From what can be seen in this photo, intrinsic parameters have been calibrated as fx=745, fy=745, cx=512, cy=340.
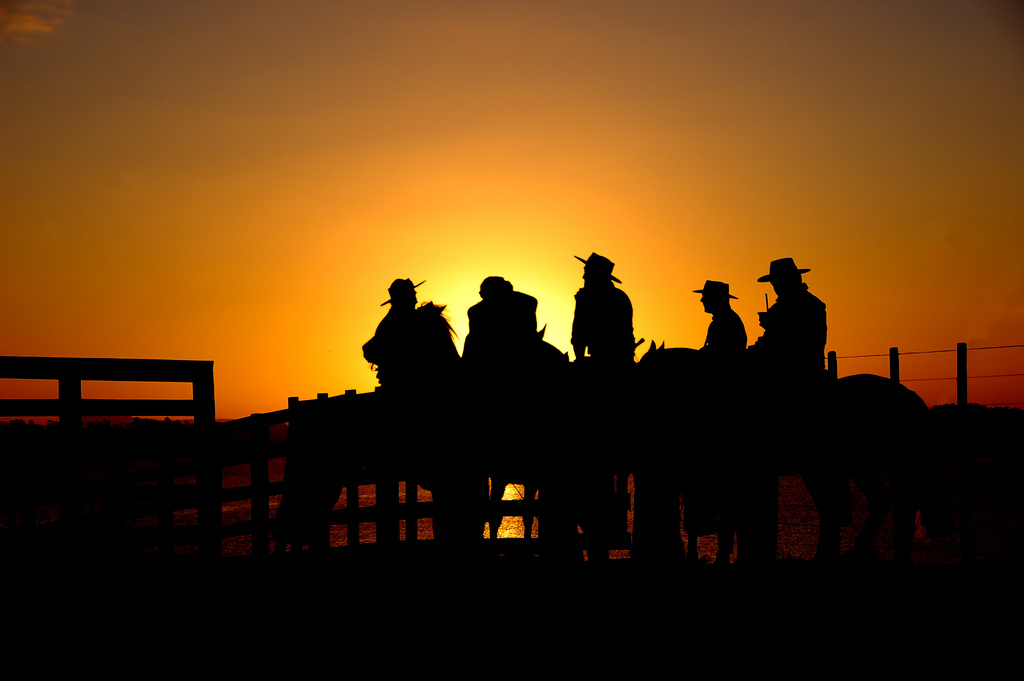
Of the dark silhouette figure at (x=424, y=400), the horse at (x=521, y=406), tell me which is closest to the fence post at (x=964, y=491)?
the horse at (x=521, y=406)

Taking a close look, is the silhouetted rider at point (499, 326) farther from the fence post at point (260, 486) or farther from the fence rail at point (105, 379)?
the fence rail at point (105, 379)

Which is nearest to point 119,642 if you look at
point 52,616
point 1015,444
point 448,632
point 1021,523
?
point 52,616

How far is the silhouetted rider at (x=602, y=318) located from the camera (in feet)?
20.0

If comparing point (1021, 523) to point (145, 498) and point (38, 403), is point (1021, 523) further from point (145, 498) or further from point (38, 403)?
point (38, 403)

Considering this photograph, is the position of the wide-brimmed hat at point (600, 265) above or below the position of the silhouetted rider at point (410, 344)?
above

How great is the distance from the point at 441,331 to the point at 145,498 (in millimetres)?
3041

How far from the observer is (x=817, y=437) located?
734 centimetres

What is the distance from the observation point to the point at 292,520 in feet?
21.5

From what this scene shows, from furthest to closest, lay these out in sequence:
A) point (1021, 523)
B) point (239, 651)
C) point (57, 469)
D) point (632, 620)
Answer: point (1021, 523) < point (57, 469) < point (632, 620) < point (239, 651)

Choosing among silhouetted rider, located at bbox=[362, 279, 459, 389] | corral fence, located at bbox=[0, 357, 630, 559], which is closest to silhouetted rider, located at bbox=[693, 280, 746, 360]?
corral fence, located at bbox=[0, 357, 630, 559]

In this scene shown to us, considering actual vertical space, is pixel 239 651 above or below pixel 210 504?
below

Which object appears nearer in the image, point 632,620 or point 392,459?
point 632,620

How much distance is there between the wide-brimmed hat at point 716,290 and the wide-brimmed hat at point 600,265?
1.46 meters

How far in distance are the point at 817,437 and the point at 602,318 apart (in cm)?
283
